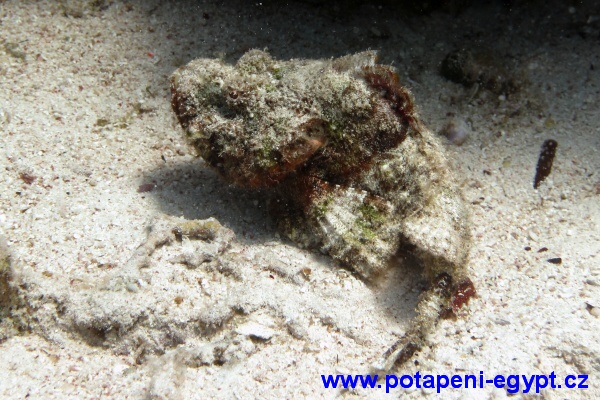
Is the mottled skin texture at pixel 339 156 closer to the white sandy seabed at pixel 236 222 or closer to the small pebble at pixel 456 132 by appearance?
the white sandy seabed at pixel 236 222

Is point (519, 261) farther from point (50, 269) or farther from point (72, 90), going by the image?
point (72, 90)

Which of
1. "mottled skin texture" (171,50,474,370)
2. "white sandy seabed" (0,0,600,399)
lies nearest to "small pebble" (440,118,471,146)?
"white sandy seabed" (0,0,600,399)

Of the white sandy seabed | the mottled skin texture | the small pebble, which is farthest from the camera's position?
the small pebble

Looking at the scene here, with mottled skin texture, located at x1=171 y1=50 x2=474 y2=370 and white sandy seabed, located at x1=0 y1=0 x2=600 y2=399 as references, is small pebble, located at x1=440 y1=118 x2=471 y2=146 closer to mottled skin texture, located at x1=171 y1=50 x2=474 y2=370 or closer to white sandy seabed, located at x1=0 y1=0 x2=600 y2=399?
white sandy seabed, located at x1=0 y1=0 x2=600 y2=399

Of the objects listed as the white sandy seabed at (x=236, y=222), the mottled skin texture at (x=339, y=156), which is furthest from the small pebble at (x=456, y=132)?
the mottled skin texture at (x=339, y=156)

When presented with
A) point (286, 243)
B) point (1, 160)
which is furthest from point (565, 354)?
point (1, 160)
